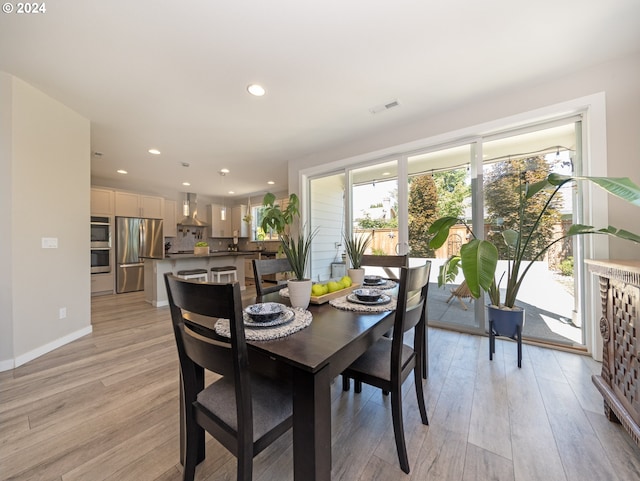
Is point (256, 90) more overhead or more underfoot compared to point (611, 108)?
more overhead

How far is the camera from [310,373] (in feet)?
2.44

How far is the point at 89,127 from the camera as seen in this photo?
2895 mm

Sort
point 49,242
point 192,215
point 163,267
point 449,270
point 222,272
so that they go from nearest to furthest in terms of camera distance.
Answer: point 49,242, point 449,270, point 163,267, point 222,272, point 192,215

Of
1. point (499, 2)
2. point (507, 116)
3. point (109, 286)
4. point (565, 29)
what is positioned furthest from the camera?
point (109, 286)

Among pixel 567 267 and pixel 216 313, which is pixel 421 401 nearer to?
pixel 216 313

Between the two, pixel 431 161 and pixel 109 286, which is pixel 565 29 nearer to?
pixel 431 161

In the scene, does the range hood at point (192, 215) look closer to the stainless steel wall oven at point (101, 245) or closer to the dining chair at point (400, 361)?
the stainless steel wall oven at point (101, 245)

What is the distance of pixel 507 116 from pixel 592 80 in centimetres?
61

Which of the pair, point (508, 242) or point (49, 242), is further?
point (49, 242)

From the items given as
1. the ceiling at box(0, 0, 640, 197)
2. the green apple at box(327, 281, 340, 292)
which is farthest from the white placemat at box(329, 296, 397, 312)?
the ceiling at box(0, 0, 640, 197)

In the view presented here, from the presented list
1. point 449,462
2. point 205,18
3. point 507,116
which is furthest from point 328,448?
point 507,116

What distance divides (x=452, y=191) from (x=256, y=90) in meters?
2.48

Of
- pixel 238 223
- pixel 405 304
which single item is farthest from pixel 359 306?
pixel 238 223

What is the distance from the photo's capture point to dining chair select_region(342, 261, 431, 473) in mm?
1127
